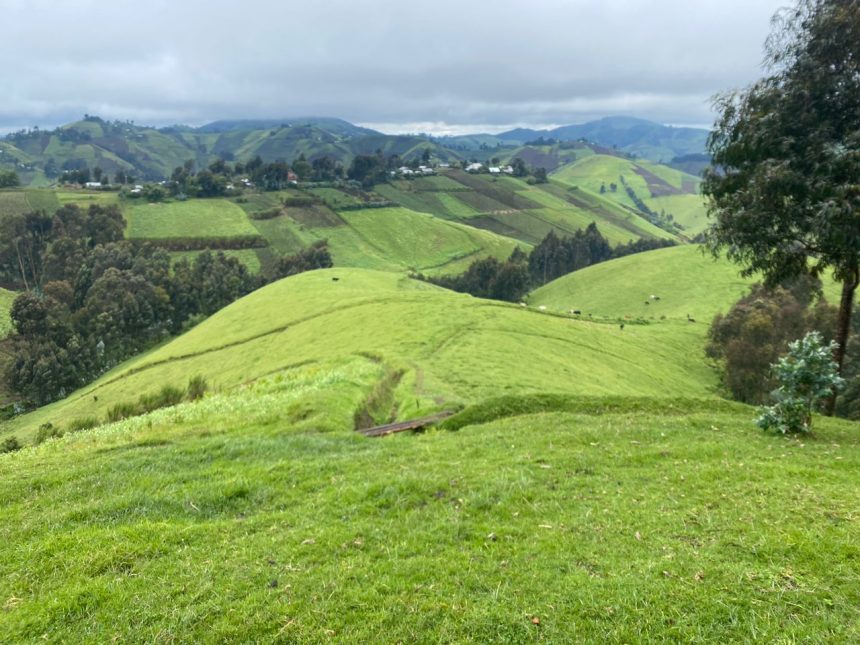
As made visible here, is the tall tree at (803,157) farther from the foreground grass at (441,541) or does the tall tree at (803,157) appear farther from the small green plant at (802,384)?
the foreground grass at (441,541)

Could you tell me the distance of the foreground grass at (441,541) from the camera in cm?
784

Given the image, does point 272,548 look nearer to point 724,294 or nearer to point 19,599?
point 19,599

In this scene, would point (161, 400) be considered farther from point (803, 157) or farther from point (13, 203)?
point (13, 203)

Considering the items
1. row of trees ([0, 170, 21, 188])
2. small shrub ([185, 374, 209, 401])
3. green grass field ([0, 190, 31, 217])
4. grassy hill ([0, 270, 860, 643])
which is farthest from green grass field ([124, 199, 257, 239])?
grassy hill ([0, 270, 860, 643])

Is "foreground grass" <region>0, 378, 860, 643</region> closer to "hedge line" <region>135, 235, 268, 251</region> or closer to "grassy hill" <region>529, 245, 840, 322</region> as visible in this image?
"grassy hill" <region>529, 245, 840, 322</region>

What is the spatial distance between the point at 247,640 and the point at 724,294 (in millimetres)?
105009

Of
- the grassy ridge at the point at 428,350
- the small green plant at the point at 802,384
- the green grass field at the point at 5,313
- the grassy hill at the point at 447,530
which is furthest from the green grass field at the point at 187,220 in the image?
the small green plant at the point at 802,384

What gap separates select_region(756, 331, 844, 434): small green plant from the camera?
16.7 meters

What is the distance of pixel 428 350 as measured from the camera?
40812 mm

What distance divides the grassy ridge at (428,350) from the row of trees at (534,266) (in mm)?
50006

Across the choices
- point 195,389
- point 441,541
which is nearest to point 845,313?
point 441,541

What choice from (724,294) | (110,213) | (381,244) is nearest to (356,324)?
(724,294)

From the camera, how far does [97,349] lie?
311 feet

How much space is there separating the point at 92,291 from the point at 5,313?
59.6 feet
